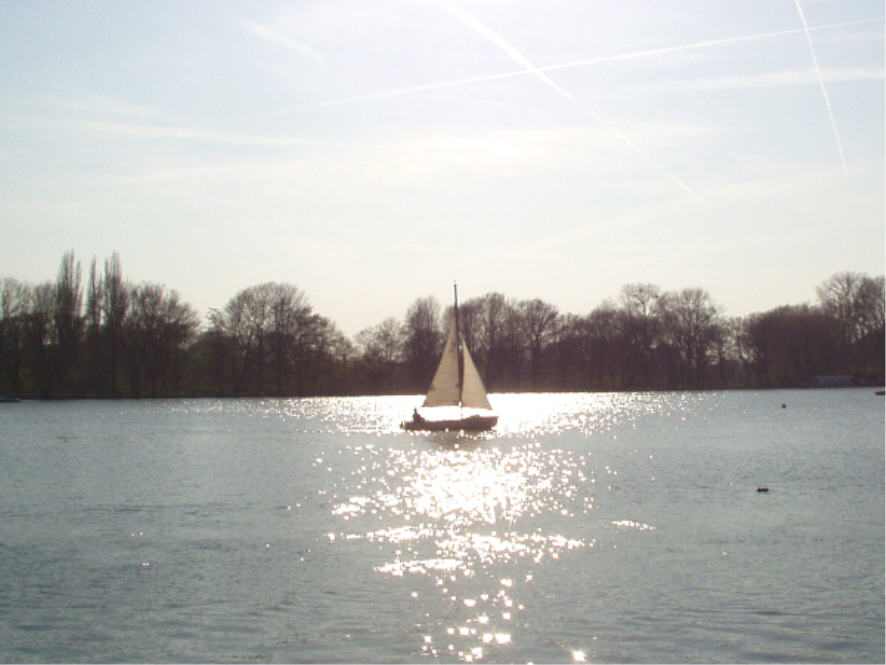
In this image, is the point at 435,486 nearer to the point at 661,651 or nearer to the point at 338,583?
the point at 338,583

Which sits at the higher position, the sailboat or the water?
the sailboat

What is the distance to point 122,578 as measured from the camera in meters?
18.8

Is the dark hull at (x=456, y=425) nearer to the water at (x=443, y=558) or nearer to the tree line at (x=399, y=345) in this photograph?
the water at (x=443, y=558)

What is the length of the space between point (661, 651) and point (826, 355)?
124590 millimetres

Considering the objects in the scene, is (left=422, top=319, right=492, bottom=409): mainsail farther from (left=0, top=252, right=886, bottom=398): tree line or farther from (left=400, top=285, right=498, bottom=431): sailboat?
(left=0, top=252, right=886, bottom=398): tree line

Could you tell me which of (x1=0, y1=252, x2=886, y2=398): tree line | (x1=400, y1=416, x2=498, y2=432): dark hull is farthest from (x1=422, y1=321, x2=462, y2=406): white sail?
(x1=0, y1=252, x2=886, y2=398): tree line

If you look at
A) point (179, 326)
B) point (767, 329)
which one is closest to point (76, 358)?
point (179, 326)

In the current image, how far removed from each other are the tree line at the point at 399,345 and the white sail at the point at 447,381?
62184 mm

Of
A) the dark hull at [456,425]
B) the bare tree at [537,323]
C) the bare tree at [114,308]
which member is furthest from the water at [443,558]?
the bare tree at [537,323]

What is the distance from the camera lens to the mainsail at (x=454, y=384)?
60.6 metres

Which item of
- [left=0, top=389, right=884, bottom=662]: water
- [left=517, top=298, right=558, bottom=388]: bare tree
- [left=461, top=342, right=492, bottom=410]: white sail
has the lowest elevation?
[left=0, top=389, right=884, bottom=662]: water

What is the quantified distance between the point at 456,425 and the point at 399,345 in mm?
75055

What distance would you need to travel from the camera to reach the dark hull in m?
60.3

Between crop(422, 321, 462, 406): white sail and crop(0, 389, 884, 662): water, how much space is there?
13418 mm
